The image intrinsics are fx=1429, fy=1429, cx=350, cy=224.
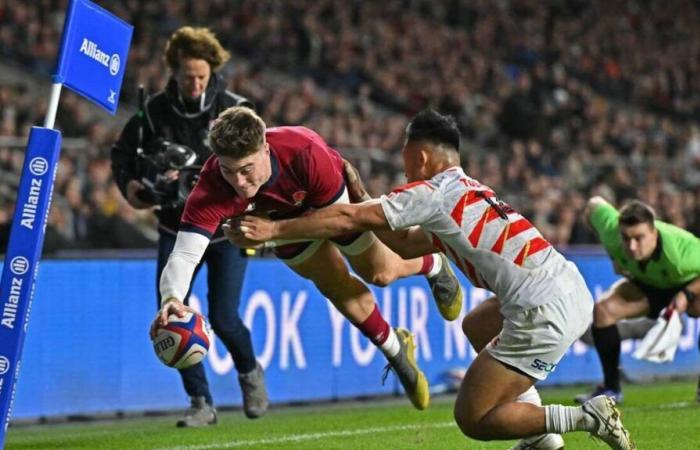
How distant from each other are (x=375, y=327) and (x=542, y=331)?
197cm

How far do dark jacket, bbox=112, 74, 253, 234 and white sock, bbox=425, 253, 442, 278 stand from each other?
177 cm

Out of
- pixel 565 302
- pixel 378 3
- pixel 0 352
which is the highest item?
pixel 378 3

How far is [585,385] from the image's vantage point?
1558 centimetres

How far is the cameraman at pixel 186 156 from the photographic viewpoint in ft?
31.1

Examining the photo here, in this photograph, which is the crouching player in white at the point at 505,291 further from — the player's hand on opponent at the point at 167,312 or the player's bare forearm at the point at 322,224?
the player's hand on opponent at the point at 167,312

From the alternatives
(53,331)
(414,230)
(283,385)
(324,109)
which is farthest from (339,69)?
(414,230)

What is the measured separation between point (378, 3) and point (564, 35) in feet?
15.7

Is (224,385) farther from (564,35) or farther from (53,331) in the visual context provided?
(564,35)

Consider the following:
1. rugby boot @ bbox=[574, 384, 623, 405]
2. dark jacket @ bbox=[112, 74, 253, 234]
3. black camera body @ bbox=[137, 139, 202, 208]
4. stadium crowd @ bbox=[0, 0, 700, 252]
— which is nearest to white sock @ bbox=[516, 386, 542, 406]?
black camera body @ bbox=[137, 139, 202, 208]

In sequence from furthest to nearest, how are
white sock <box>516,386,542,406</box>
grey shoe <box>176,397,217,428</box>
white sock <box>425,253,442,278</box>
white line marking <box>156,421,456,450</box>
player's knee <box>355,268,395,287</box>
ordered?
grey shoe <box>176,397,217,428</box> → white line marking <box>156,421,456,450</box> → white sock <box>425,253,442,278</box> → player's knee <box>355,268,395,287</box> → white sock <box>516,386,542,406</box>

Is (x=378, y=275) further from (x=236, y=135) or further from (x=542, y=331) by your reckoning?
(x=236, y=135)

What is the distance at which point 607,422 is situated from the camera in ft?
23.0

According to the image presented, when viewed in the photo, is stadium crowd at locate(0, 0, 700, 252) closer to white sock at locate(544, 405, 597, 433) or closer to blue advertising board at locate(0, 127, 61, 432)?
blue advertising board at locate(0, 127, 61, 432)

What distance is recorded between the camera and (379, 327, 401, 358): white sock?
892 cm
